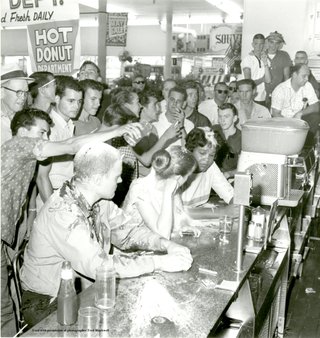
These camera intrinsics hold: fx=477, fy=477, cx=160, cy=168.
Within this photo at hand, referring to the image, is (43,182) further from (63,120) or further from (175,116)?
(175,116)

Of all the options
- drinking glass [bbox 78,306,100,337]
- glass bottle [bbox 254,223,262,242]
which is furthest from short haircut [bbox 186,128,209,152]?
drinking glass [bbox 78,306,100,337]

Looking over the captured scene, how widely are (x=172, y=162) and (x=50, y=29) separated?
6.42 feet

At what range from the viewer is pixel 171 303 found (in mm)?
1935

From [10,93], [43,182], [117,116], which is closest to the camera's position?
[10,93]

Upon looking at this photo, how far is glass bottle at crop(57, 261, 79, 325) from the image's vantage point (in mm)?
1727

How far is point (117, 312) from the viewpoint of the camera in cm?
184

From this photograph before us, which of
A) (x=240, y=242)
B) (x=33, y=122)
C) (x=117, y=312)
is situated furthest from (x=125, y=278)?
(x=33, y=122)

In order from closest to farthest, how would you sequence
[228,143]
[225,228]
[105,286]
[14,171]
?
[105,286] → [14,171] → [225,228] → [228,143]

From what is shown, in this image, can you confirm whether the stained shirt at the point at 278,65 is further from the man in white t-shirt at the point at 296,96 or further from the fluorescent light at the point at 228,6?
the fluorescent light at the point at 228,6

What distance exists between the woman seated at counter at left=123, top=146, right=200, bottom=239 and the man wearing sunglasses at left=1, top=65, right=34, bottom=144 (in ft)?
3.67

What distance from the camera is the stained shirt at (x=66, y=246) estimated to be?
2.11 metres

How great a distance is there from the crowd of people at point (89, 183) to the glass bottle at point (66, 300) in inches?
13.6

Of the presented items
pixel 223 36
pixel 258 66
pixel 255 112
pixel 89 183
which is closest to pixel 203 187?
pixel 89 183

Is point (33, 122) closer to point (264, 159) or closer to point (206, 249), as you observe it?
point (206, 249)
